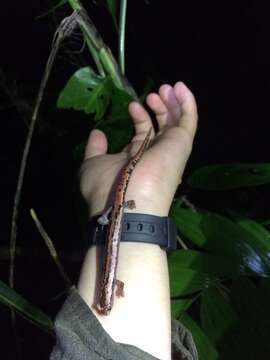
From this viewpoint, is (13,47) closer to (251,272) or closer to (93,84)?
(93,84)

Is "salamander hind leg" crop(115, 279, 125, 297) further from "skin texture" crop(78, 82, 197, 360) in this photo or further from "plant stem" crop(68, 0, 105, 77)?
"plant stem" crop(68, 0, 105, 77)

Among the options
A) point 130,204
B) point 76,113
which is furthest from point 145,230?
point 76,113

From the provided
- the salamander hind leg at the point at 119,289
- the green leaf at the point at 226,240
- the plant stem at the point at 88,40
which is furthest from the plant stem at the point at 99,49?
the salamander hind leg at the point at 119,289

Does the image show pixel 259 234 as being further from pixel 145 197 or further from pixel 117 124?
pixel 117 124

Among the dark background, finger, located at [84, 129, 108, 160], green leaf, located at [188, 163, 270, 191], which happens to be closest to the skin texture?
finger, located at [84, 129, 108, 160]

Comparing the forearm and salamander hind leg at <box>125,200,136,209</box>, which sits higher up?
salamander hind leg at <box>125,200,136,209</box>
